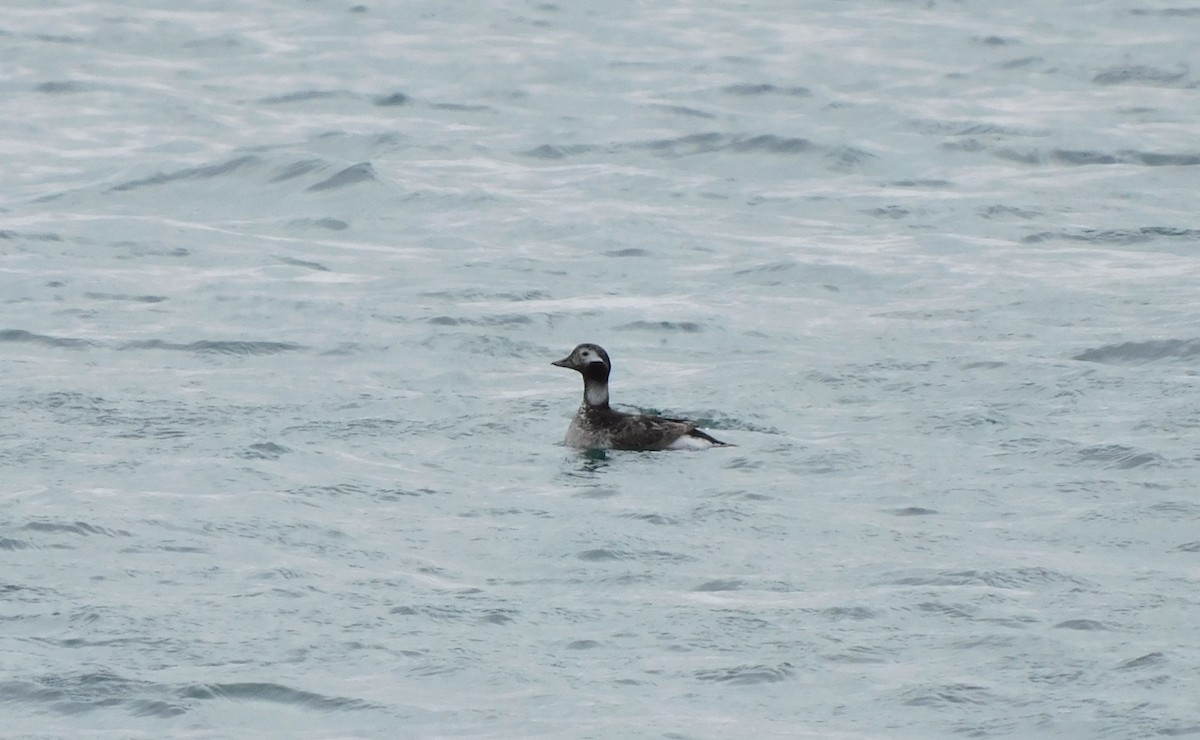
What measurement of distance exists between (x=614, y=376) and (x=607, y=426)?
1.70 meters

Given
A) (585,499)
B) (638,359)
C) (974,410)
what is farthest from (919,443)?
(638,359)

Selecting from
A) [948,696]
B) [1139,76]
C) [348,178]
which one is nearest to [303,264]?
[348,178]

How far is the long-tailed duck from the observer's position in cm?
1376

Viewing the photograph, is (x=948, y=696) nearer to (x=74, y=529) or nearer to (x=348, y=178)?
(x=74, y=529)

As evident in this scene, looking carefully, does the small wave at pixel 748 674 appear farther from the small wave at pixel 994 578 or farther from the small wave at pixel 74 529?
the small wave at pixel 74 529

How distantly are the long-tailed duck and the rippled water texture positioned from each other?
0.21 m

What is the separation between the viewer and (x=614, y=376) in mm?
15719

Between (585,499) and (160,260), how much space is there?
7334mm

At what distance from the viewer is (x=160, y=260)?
18.6 meters

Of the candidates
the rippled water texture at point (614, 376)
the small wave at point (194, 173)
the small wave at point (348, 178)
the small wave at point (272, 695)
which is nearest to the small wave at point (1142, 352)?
the rippled water texture at point (614, 376)

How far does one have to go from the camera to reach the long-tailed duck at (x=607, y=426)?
A: 13758 millimetres

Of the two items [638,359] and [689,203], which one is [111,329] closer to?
[638,359]

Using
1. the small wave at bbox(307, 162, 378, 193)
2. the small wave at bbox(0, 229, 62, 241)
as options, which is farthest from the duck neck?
the small wave at bbox(307, 162, 378, 193)

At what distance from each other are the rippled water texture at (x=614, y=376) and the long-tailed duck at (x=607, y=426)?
0.21 metres
